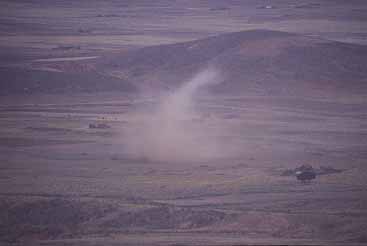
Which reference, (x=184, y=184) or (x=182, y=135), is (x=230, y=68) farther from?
(x=184, y=184)

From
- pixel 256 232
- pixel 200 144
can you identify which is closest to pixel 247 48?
pixel 200 144

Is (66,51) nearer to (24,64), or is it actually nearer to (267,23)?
(24,64)

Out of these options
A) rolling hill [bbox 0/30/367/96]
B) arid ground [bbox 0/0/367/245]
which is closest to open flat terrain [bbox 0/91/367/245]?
arid ground [bbox 0/0/367/245]

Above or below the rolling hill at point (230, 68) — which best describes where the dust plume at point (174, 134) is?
above

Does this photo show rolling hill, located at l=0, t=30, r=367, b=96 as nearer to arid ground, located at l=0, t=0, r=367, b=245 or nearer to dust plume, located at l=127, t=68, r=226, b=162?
arid ground, located at l=0, t=0, r=367, b=245

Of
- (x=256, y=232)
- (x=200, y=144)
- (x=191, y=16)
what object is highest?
(x=256, y=232)

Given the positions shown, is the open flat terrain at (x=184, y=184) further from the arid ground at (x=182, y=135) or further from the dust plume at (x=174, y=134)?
the dust plume at (x=174, y=134)

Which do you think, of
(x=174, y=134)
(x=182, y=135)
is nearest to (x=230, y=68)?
(x=174, y=134)

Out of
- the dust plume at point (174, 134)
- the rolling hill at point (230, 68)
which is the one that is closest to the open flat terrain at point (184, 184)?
the dust plume at point (174, 134)
